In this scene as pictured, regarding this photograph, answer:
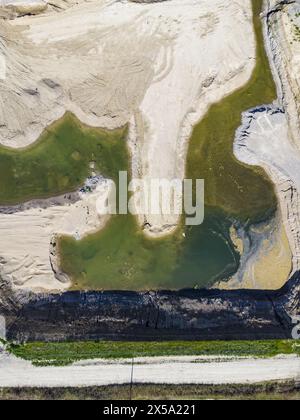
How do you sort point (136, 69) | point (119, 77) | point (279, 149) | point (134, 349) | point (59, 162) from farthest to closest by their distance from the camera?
1. point (59, 162)
2. point (279, 149)
3. point (119, 77)
4. point (136, 69)
5. point (134, 349)

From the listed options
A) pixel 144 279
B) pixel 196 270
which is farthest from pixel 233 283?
pixel 144 279

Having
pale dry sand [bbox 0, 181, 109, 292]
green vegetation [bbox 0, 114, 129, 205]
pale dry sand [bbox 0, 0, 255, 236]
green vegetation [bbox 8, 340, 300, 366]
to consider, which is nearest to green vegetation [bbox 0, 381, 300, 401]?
green vegetation [bbox 8, 340, 300, 366]

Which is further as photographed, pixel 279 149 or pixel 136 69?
pixel 279 149

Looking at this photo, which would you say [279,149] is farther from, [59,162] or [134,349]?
[134,349]

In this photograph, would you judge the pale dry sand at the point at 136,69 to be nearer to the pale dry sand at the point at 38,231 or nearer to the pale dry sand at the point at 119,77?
the pale dry sand at the point at 119,77

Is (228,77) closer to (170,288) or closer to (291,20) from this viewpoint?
(291,20)

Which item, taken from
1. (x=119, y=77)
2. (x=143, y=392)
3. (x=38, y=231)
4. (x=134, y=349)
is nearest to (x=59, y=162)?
(x=38, y=231)
